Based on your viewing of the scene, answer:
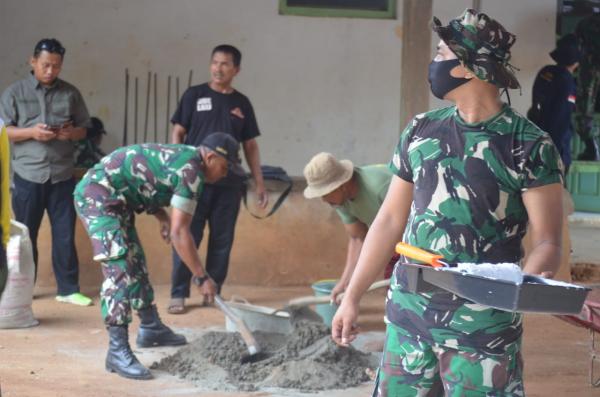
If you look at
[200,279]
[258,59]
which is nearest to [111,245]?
[200,279]

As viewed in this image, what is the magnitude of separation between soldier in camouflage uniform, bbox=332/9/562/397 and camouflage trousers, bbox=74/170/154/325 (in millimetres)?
2826

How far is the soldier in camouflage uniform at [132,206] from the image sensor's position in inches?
227

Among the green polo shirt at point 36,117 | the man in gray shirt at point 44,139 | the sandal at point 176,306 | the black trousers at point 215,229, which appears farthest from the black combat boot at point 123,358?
the green polo shirt at point 36,117

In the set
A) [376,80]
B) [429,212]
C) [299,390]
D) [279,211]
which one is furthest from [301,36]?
[429,212]

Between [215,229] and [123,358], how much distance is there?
2.20 meters

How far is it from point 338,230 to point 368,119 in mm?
1889

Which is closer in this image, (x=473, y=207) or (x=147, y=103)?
(x=473, y=207)

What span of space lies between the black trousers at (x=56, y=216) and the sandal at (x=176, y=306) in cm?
79

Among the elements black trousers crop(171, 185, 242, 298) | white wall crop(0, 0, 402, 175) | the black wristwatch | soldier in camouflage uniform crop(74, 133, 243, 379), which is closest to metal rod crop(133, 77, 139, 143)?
white wall crop(0, 0, 402, 175)

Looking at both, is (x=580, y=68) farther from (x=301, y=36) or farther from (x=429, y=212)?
(x=429, y=212)

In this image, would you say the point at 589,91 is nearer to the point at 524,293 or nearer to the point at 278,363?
the point at 278,363

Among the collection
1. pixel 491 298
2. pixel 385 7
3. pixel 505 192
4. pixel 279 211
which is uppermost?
pixel 385 7

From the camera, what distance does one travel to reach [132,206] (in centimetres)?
606

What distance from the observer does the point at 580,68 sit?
38.4 ft
